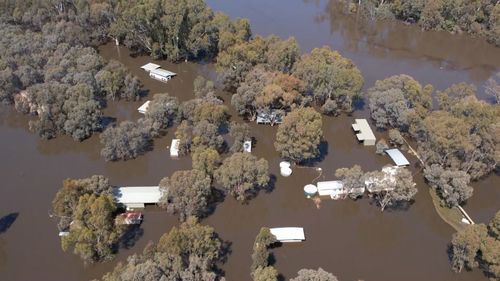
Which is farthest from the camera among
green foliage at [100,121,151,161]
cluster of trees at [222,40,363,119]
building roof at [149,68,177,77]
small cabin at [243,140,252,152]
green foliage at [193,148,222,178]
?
building roof at [149,68,177,77]

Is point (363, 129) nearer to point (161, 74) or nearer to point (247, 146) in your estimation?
point (247, 146)

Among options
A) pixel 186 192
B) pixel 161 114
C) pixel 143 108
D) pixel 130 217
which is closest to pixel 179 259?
pixel 186 192

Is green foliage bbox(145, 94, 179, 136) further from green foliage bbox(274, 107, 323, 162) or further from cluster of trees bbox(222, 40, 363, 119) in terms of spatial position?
green foliage bbox(274, 107, 323, 162)

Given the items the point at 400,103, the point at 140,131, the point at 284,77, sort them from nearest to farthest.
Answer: the point at 140,131
the point at 400,103
the point at 284,77

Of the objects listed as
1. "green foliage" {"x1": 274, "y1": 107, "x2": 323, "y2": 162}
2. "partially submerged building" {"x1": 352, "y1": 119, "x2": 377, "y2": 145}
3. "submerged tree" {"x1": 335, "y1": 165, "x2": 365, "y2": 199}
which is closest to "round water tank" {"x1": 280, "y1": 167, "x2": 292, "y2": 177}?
"green foliage" {"x1": 274, "y1": 107, "x2": 323, "y2": 162}

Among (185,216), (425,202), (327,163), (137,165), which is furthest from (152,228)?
(425,202)

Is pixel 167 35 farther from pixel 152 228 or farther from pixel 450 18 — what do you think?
pixel 450 18
